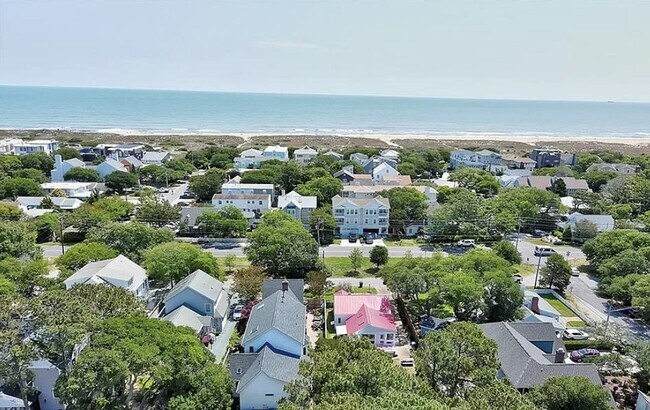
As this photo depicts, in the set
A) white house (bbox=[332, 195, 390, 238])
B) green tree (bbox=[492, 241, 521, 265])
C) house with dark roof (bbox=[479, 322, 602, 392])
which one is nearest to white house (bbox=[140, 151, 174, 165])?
white house (bbox=[332, 195, 390, 238])

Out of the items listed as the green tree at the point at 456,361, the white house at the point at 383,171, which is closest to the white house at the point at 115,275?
the green tree at the point at 456,361

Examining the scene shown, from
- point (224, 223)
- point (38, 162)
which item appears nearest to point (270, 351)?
point (224, 223)

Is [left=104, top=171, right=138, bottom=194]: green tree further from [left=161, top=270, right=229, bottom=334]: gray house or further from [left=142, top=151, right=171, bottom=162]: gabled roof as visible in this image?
[left=161, top=270, right=229, bottom=334]: gray house

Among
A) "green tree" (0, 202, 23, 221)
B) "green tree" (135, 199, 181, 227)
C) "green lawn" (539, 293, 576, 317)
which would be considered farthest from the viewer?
"green tree" (135, 199, 181, 227)

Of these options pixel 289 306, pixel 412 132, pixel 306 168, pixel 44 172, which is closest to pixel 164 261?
pixel 289 306

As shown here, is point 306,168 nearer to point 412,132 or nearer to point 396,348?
point 396,348
